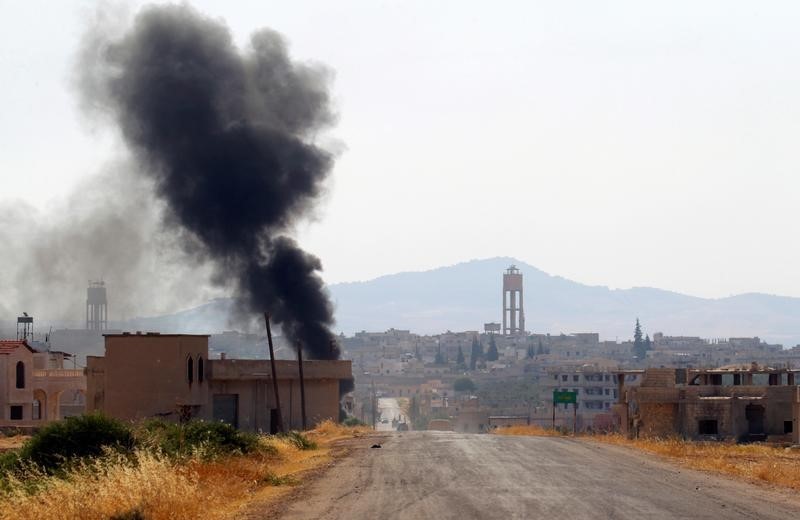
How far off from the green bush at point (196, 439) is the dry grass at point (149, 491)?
1229mm

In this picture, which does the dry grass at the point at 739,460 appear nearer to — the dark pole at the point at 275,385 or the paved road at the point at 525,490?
the paved road at the point at 525,490

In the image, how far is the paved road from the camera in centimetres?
2123

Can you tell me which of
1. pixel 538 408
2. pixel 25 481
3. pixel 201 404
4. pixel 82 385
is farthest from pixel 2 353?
pixel 538 408

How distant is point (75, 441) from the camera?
2955cm

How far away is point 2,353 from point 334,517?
5627 centimetres

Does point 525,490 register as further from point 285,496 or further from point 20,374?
point 20,374

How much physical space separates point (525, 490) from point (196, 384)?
37352 mm

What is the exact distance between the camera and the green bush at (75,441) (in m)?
28.8

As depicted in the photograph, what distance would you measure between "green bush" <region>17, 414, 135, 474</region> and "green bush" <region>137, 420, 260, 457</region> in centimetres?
74

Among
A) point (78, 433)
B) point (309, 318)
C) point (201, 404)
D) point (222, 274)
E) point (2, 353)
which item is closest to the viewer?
point (78, 433)

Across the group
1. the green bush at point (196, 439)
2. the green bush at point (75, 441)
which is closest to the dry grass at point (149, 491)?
the green bush at point (196, 439)

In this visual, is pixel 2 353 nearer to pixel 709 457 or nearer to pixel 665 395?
pixel 665 395

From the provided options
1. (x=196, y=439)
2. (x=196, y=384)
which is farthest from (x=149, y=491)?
(x=196, y=384)

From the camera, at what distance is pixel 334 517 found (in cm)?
2069
